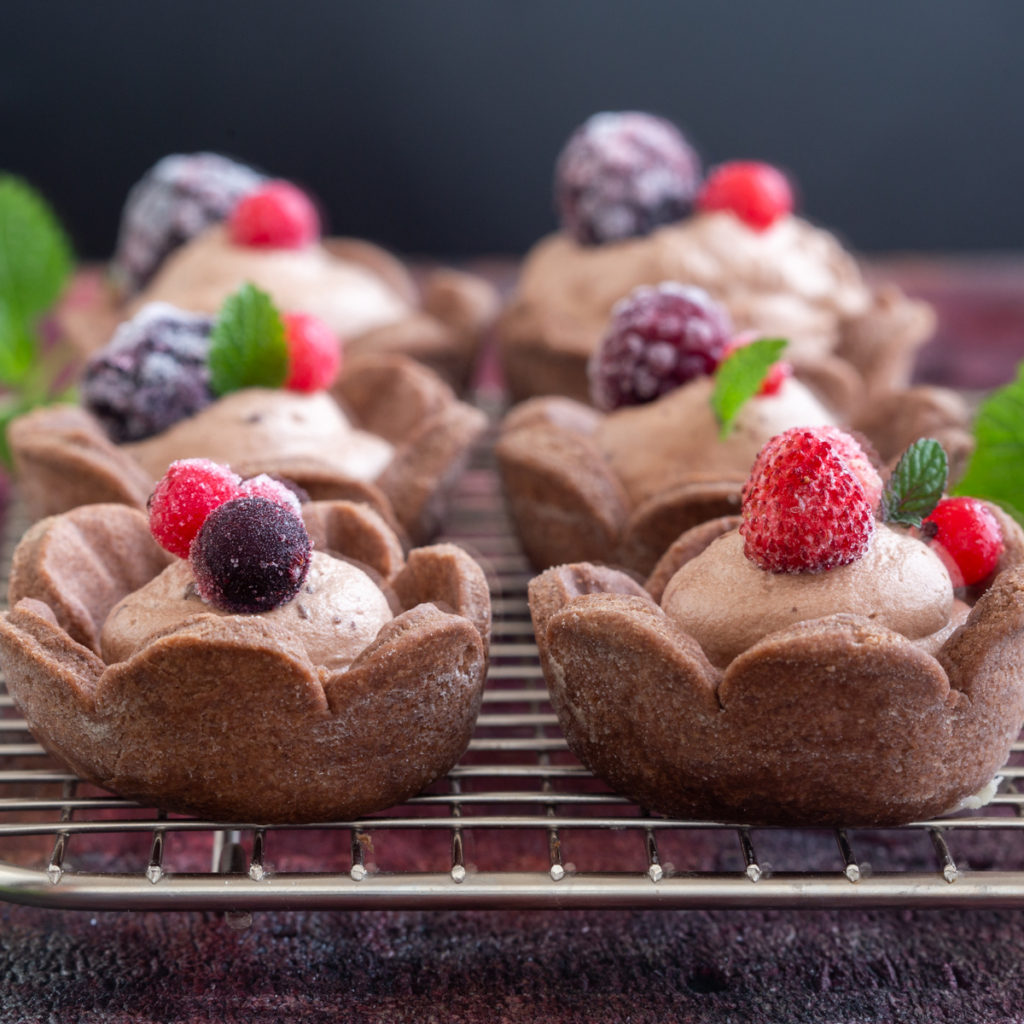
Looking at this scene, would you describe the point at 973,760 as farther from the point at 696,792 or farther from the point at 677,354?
the point at 677,354

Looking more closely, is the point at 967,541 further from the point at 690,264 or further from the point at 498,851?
the point at 690,264

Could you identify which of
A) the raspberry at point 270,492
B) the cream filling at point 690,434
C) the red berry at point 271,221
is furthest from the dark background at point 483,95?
the raspberry at point 270,492

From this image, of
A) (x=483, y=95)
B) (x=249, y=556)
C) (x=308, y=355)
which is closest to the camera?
(x=249, y=556)

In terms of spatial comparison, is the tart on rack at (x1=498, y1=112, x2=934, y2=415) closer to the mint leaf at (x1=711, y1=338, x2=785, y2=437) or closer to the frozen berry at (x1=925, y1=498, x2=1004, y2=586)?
the mint leaf at (x1=711, y1=338, x2=785, y2=437)

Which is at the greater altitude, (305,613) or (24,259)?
(305,613)

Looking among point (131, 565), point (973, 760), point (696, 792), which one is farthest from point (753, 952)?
point (131, 565)

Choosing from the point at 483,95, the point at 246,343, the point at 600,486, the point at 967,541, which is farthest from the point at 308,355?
the point at 483,95

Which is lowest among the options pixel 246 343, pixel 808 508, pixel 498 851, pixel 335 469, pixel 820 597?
pixel 498 851
